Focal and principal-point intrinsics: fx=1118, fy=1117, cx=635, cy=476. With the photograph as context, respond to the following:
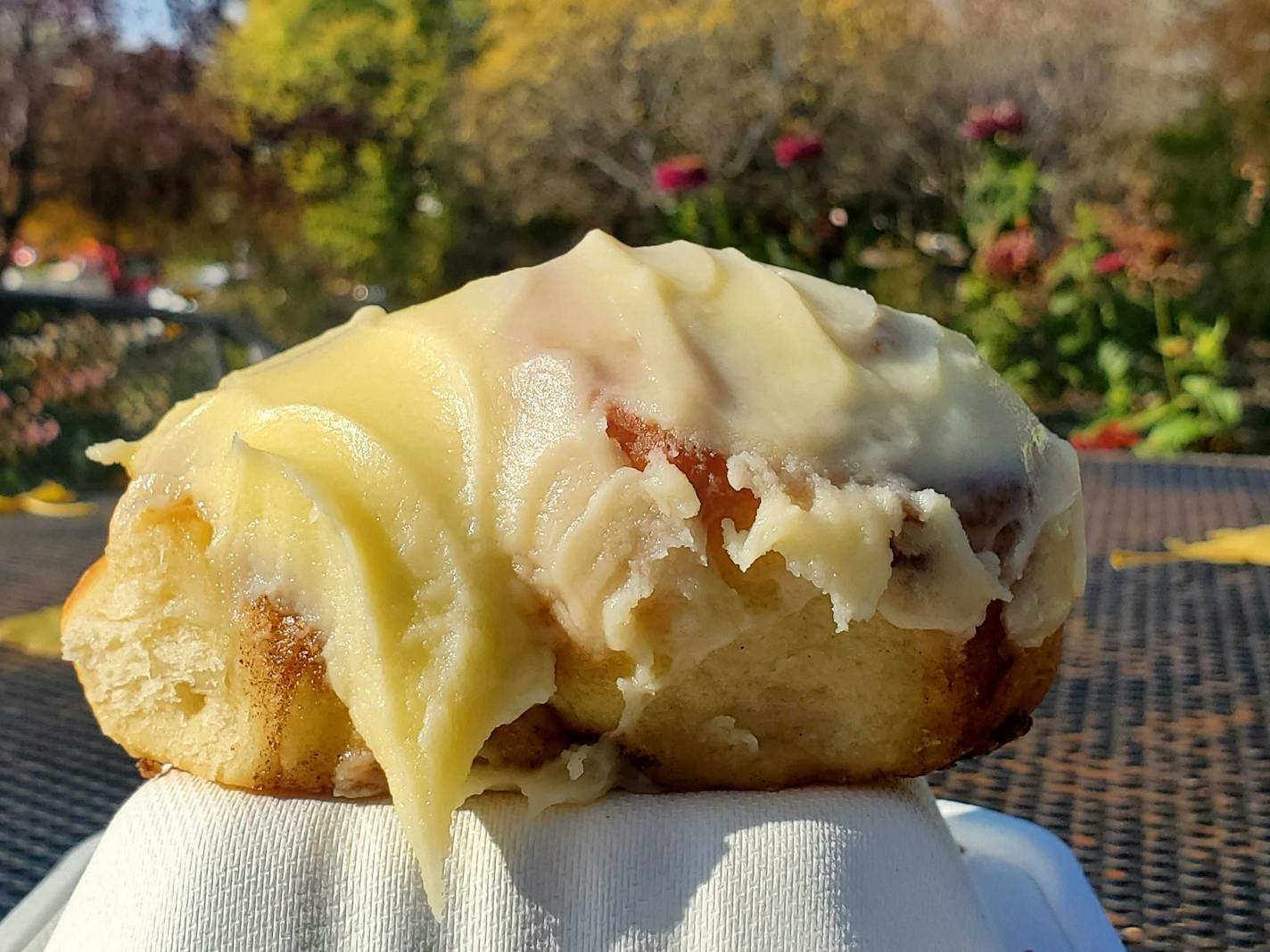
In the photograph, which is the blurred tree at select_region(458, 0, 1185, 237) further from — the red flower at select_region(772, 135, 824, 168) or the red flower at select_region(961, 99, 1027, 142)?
the red flower at select_region(772, 135, 824, 168)

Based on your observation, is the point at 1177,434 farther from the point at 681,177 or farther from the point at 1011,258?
the point at 681,177

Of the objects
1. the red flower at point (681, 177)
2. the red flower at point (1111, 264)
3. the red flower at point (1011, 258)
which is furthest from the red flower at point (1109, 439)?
the red flower at point (681, 177)

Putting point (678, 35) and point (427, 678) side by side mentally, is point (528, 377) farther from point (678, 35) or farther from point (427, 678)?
point (678, 35)

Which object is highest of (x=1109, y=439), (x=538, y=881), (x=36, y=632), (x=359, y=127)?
(x=538, y=881)

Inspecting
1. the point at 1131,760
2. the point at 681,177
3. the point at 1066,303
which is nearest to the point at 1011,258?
the point at 1066,303

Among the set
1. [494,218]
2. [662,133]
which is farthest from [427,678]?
[494,218]

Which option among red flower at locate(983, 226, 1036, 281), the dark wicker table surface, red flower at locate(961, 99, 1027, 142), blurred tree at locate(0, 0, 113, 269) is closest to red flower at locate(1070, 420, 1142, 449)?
red flower at locate(983, 226, 1036, 281)
